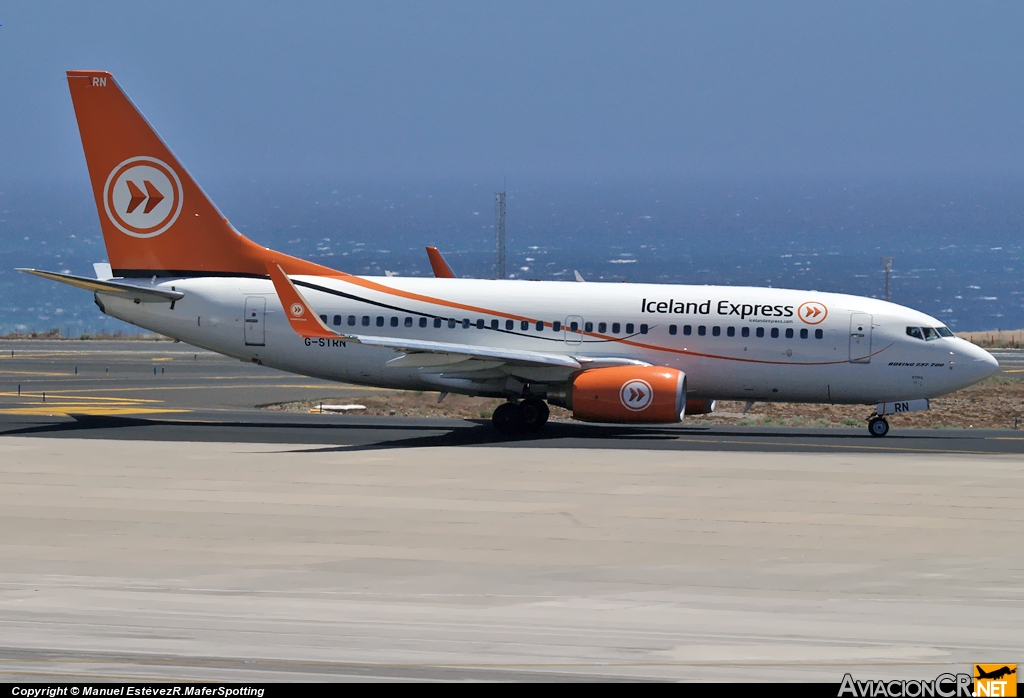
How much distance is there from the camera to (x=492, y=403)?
46.2 meters

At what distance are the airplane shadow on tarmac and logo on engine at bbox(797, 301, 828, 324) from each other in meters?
3.02

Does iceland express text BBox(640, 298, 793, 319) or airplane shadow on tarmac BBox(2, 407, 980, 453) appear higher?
iceland express text BBox(640, 298, 793, 319)

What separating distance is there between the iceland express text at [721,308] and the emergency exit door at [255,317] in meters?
9.91

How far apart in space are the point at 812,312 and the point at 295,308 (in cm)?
1306

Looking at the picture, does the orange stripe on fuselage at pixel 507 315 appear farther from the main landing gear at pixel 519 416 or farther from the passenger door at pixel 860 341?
the main landing gear at pixel 519 416

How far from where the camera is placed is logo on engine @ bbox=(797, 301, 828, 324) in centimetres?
3494

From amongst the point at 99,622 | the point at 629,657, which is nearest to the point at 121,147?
the point at 99,622

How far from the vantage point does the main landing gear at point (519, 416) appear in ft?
115

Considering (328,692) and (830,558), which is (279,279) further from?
(328,692)

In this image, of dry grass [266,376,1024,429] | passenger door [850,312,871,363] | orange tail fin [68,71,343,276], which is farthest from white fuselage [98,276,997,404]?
dry grass [266,376,1024,429]

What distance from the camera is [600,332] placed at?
3525cm

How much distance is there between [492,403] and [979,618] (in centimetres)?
3203

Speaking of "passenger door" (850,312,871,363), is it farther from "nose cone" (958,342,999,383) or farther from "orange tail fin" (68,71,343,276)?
"orange tail fin" (68,71,343,276)

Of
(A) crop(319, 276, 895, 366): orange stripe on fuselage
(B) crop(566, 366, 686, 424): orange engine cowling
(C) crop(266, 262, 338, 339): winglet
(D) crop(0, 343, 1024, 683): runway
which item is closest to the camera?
(D) crop(0, 343, 1024, 683): runway
